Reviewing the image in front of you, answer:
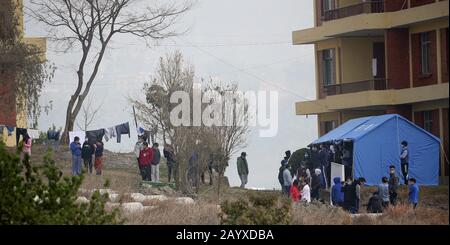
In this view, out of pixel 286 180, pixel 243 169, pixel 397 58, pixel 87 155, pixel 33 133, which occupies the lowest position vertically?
pixel 286 180

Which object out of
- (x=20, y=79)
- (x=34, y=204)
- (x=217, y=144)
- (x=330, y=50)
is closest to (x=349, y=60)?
(x=330, y=50)

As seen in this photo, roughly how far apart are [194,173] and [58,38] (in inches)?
396

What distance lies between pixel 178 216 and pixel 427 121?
498 inches

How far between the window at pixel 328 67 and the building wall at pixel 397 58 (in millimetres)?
3815

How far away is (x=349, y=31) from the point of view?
3616 cm

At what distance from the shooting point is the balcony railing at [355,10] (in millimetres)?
34719

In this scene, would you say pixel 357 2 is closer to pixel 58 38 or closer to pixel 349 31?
pixel 349 31

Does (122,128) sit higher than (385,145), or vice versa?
(122,128)

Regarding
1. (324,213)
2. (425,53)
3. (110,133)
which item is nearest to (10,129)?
(110,133)

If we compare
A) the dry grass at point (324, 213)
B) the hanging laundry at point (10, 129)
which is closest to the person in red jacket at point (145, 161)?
the dry grass at point (324, 213)

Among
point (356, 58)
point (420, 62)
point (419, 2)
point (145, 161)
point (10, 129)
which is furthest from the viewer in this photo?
point (10, 129)

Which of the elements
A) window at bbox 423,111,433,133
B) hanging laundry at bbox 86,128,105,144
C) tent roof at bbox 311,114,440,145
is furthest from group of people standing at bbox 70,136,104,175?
window at bbox 423,111,433,133

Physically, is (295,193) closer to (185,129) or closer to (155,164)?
(155,164)

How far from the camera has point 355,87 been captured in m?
37.2
